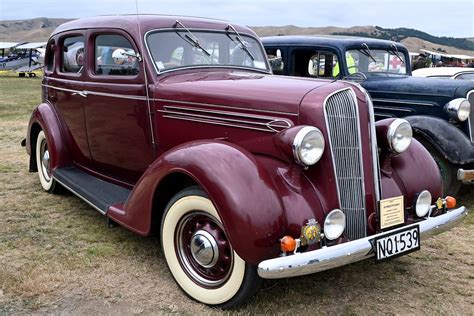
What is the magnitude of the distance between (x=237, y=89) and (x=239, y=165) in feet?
2.39

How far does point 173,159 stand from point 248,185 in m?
0.61

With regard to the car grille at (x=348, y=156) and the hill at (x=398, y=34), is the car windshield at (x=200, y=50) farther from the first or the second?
the hill at (x=398, y=34)

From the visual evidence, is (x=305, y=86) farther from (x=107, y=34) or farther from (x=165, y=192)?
(x=107, y=34)

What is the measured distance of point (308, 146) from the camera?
2.76 m

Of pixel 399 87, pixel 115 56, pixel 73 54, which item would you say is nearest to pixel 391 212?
pixel 115 56

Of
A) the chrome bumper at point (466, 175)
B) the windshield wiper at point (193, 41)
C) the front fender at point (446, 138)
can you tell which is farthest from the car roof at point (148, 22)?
the chrome bumper at point (466, 175)

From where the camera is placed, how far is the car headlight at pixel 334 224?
8.95ft

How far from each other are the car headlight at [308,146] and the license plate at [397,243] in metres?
0.57

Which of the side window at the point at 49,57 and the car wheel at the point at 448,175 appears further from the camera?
the side window at the point at 49,57

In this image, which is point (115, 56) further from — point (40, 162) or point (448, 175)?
point (448, 175)

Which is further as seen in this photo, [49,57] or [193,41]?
[49,57]

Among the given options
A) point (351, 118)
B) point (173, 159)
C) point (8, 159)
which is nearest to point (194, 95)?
point (173, 159)

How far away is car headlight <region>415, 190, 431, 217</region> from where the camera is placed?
319 cm

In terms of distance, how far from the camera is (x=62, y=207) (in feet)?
16.0
